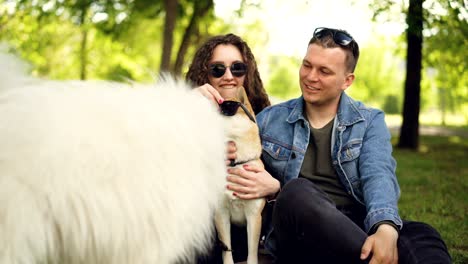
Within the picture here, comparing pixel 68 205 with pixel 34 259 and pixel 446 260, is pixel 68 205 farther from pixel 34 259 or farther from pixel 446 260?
pixel 446 260

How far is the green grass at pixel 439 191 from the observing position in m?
4.12

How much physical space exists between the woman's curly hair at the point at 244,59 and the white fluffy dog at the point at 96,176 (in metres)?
1.07

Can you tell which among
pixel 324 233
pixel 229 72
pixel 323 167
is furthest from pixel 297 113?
pixel 324 233

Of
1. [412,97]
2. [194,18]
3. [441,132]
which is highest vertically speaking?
[194,18]

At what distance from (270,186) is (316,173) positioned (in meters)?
0.32

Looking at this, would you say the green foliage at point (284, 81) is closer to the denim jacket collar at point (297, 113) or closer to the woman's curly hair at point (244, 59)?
the woman's curly hair at point (244, 59)

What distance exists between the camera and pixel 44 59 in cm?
2091

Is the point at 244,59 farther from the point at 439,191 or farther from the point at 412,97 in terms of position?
the point at 412,97

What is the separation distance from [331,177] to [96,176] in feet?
4.87

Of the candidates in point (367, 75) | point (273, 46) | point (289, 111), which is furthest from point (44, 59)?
point (367, 75)

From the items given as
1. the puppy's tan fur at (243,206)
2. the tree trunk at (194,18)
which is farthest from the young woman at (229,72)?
the tree trunk at (194,18)

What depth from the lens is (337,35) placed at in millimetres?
2652

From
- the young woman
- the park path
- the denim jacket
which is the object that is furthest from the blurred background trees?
the park path

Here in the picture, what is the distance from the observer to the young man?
224cm
